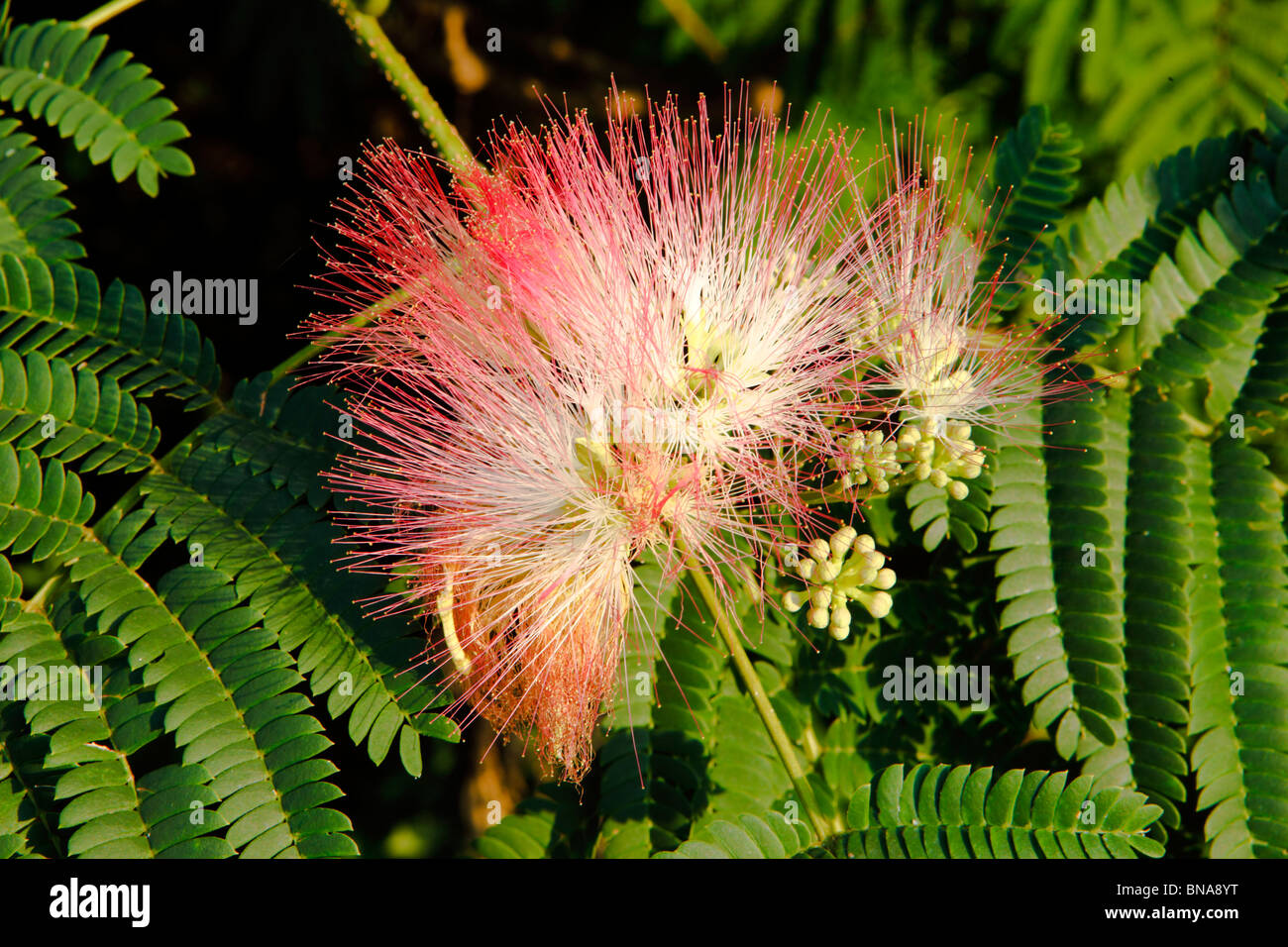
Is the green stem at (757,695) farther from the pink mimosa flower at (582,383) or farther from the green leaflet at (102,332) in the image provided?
the green leaflet at (102,332)

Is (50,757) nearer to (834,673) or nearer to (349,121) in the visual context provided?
(834,673)

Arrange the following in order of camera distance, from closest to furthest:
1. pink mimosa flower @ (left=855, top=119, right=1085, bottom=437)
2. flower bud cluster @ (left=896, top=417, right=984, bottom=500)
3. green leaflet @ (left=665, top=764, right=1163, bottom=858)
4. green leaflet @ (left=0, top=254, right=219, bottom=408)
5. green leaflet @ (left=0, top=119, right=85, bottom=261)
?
green leaflet @ (left=665, top=764, right=1163, bottom=858) → flower bud cluster @ (left=896, top=417, right=984, bottom=500) → pink mimosa flower @ (left=855, top=119, right=1085, bottom=437) → green leaflet @ (left=0, top=254, right=219, bottom=408) → green leaflet @ (left=0, top=119, right=85, bottom=261)

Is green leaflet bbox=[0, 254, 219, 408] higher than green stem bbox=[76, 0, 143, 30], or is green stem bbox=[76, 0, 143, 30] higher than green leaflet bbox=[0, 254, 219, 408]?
green stem bbox=[76, 0, 143, 30]

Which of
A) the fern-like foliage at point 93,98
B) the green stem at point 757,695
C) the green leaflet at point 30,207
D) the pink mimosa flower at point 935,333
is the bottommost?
the green stem at point 757,695

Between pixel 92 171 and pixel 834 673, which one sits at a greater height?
pixel 92 171

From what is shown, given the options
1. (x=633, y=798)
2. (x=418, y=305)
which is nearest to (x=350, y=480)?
(x=418, y=305)

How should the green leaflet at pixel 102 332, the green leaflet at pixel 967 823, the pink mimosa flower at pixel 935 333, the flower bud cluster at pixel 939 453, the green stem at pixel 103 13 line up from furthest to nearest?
the green stem at pixel 103 13, the green leaflet at pixel 102 332, the pink mimosa flower at pixel 935 333, the flower bud cluster at pixel 939 453, the green leaflet at pixel 967 823

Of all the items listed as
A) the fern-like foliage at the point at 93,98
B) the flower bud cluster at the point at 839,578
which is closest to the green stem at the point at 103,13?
the fern-like foliage at the point at 93,98

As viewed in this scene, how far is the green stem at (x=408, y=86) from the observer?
2473 mm

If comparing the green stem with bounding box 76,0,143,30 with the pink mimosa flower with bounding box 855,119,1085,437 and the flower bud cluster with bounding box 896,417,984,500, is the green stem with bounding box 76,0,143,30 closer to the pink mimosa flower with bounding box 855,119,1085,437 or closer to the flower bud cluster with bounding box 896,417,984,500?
the pink mimosa flower with bounding box 855,119,1085,437

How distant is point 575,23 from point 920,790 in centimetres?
303

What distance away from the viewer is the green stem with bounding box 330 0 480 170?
247 cm

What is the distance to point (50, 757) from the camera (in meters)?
1.64

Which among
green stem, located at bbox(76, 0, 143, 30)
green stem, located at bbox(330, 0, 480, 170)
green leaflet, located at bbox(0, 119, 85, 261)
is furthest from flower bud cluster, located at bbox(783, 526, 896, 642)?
green stem, located at bbox(76, 0, 143, 30)
